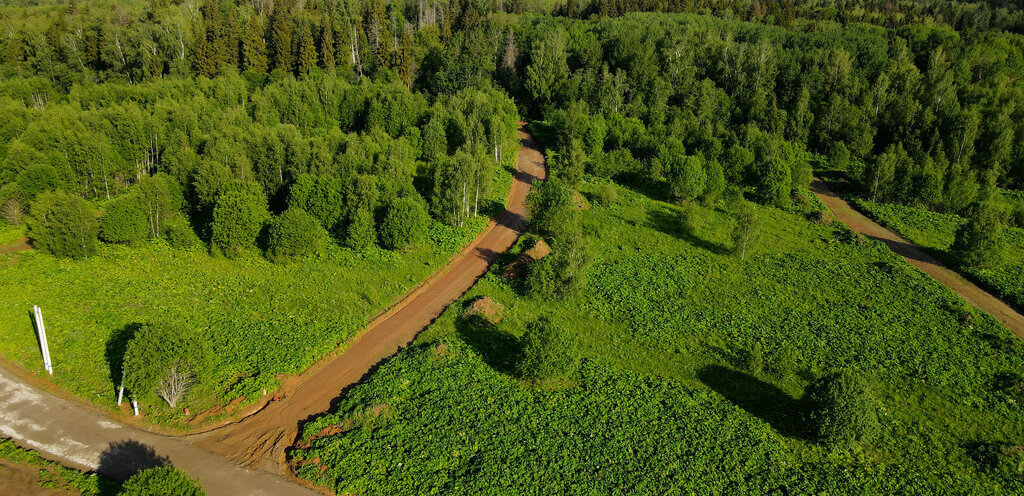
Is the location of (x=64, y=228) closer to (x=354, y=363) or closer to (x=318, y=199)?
(x=318, y=199)

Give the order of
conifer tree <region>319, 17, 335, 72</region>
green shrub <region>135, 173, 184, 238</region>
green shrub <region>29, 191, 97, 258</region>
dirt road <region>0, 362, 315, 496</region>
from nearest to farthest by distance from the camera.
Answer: dirt road <region>0, 362, 315, 496</region>, green shrub <region>29, 191, 97, 258</region>, green shrub <region>135, 173, 184, 238</region>, conifer tree <region>319, 17, 335, 72</region>

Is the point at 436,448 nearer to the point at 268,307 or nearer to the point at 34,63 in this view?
the point at 268,307

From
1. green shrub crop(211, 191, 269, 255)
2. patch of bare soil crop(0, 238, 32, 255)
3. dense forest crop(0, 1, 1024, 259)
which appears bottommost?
patch of bare soil crop(0, 238, 32, 255)

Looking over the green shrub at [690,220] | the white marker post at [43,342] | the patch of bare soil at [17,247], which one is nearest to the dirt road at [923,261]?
the green shrub at [690,220]

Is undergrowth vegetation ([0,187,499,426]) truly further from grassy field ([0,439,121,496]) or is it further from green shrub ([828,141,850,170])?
green shrub ([828,141,850,170])

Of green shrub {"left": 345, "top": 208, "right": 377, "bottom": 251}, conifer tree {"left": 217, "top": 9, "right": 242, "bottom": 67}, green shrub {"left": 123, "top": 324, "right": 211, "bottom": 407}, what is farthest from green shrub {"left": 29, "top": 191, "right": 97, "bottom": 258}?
conifer tree {"left": 217, "top": 9, "right": 242, "bottom": 67}

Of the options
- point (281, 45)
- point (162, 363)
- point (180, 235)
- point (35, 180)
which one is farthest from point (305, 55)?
point (162, 363)

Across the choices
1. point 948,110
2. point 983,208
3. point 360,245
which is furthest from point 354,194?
point 948,110
